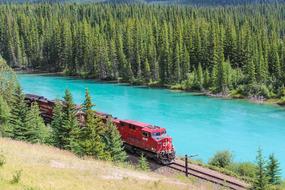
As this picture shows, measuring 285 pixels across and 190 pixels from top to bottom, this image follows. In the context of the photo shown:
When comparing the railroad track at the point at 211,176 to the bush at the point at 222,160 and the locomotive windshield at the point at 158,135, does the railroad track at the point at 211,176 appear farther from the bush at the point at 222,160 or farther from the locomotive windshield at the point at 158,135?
the locomotive windshield at the point at 158,135

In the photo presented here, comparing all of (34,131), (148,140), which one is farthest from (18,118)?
(148,140)

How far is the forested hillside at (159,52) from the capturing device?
99812mm

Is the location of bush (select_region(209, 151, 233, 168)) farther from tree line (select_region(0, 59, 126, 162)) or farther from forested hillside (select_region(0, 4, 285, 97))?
forested hillside (select_region(0, 4, 285, 97))

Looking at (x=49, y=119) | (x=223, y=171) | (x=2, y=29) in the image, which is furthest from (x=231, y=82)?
(x=2, y=29)

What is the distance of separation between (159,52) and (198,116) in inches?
1796

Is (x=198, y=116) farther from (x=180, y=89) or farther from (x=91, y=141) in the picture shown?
(x=91, y=141)

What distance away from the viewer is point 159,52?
120m

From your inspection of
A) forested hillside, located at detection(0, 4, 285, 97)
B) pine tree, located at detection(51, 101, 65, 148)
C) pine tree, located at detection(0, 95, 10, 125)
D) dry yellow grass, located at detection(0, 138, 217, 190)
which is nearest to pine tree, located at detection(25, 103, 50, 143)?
pine tree, located at detection(51, 101, 65, 148)

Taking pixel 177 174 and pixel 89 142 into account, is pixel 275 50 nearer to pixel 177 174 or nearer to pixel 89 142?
pixel 177 174

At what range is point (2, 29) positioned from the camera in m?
160

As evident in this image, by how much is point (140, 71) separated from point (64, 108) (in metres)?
75.6

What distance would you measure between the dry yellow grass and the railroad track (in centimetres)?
1349

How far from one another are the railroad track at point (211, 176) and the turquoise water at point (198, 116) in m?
8.34

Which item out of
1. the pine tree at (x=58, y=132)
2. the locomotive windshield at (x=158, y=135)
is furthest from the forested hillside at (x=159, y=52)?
the pine tree at (x=58, y=132)
